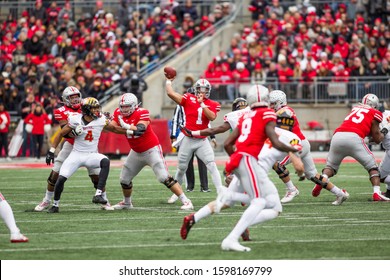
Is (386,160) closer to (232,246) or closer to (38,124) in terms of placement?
(232,246)

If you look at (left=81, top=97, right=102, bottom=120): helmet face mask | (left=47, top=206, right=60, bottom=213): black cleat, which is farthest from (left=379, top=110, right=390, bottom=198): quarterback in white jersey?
(left=47, top=206, right=60, bottom=213): black cleat

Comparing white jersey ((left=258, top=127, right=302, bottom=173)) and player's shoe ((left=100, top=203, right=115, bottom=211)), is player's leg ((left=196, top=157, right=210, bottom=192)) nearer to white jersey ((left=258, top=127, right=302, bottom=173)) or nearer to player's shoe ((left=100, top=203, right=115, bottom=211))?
player's shoe ((left=100, top=203, right=115, bottom=211))

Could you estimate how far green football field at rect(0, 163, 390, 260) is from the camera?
10320mm

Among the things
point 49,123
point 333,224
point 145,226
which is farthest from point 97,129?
point 49,123

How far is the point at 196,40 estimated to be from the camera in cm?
3312

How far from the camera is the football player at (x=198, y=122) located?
15.8 m

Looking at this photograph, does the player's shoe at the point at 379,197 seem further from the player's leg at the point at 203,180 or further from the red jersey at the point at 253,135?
the red jersey at the point at 253,135

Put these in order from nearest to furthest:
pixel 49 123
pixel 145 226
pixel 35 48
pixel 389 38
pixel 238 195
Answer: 1. pixel 238 195
2. pixel 145 226
3. pixel 49 123
4. pixel 389 38
5. pixel 35 48

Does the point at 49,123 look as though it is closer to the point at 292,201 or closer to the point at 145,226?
the point at 292,201

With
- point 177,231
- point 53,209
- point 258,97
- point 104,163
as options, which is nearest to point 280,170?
point 104,163

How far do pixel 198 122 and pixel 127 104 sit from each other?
6.20 feet

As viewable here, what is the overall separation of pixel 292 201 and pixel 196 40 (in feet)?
58.2

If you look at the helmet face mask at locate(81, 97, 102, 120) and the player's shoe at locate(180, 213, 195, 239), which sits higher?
the helmet face mask at locate(81, 97, 102, 120)

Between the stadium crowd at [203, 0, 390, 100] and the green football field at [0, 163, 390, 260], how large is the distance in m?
12.6
